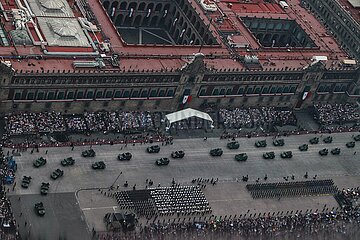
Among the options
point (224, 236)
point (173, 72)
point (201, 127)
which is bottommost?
point (224, 236)

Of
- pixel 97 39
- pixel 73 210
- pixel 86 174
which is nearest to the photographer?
pixel 73 210

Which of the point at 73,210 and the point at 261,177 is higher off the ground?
the point at 261,177

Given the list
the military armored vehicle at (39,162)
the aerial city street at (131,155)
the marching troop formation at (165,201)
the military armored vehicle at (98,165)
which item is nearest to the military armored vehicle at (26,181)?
the aerial city street at (131,155)

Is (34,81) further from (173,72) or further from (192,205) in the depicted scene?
(192,205)

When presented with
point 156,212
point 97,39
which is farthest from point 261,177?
point 97,39

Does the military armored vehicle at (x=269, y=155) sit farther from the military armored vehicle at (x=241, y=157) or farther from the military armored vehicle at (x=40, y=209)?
the military armored vehicle at (x=40, y=209)

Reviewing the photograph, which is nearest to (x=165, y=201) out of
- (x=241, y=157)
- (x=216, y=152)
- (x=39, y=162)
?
(x=216, y=152)

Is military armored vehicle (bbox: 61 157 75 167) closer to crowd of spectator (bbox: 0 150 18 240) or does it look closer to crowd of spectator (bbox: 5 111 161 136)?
crowd of spectator (bbox: 5 111 161 136)
